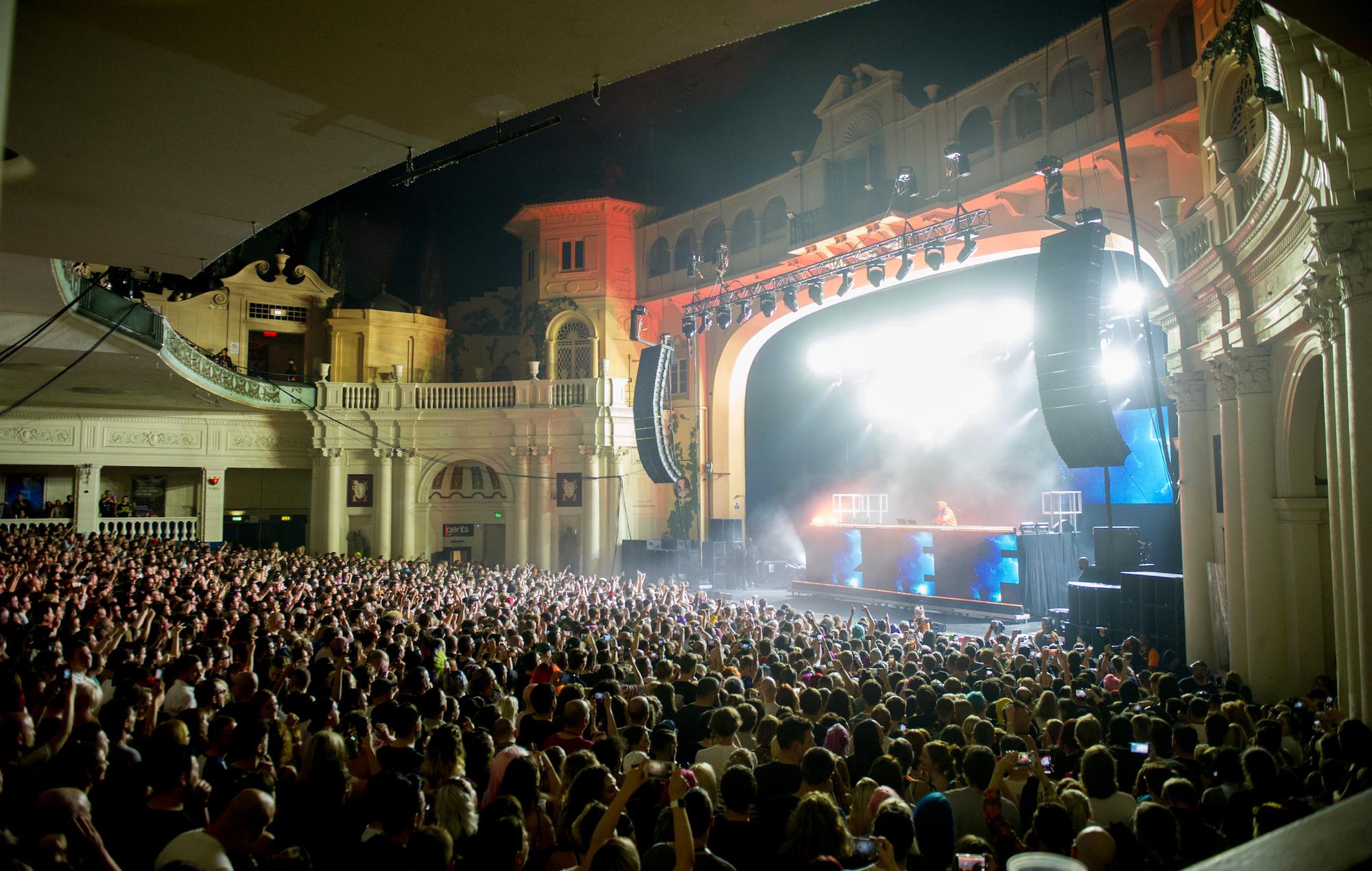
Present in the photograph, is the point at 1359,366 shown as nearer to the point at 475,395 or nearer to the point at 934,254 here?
the point at 934,254

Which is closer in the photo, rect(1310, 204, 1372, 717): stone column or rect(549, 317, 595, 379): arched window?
rect(1310, 204, 1372, 717): stone column

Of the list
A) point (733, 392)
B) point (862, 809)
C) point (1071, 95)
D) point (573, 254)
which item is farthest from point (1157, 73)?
→ point (573, 254)

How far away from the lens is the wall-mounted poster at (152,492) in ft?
92.2

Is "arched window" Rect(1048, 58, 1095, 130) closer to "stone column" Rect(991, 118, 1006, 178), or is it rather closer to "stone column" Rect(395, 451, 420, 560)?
"stone column" Rect(991, 118, 1006, 178)

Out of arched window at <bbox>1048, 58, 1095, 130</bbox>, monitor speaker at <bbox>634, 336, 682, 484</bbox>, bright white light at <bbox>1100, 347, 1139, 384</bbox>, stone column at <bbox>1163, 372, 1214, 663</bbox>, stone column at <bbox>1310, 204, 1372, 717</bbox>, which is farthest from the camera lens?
monitor speaker at <bbox>634, 336, 682, 484</bbox>

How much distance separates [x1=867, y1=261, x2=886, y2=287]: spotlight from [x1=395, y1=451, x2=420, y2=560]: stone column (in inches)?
654

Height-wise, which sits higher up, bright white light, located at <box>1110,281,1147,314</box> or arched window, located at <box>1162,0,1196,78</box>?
arched window, located at <box>1162,0,1196,78</box>

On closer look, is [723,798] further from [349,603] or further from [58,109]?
[349,603]

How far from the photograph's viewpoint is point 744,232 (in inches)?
1035

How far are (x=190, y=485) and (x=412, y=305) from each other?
1000 cm

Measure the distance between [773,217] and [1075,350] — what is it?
15.3m

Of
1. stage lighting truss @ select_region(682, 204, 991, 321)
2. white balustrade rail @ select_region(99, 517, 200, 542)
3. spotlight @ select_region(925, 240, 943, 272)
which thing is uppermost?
stage lighting truss @ select_region(682, 204, 991, 321)

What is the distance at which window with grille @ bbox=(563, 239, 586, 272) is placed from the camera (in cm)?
2908

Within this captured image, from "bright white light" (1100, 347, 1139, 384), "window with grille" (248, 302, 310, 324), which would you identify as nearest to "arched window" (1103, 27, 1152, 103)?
"bright white light" (1100, 347, 1139, 384)
